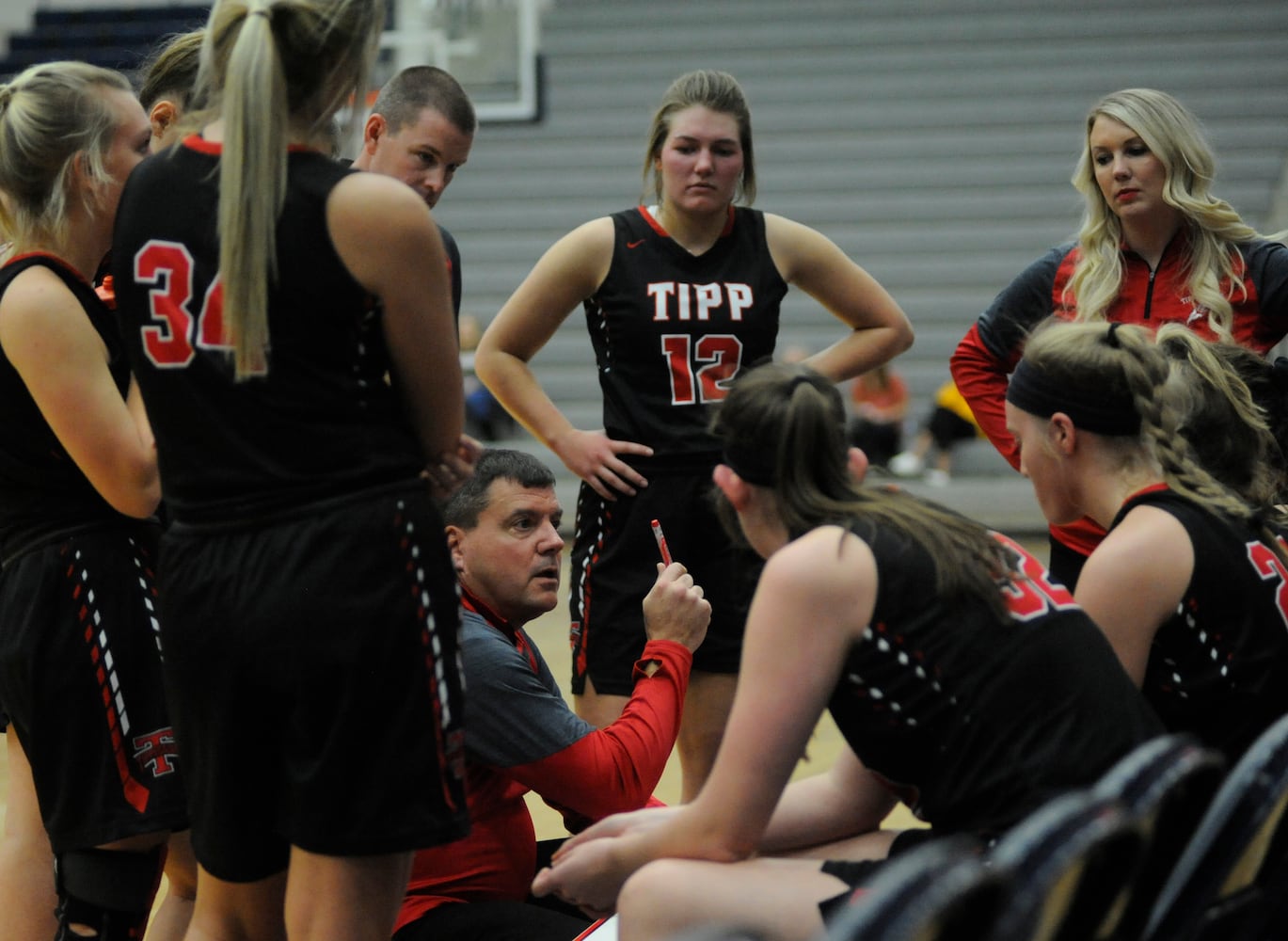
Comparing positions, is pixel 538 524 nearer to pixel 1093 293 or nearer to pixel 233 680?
pixel 233 680

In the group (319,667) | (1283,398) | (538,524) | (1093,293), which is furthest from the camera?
(1093,293)

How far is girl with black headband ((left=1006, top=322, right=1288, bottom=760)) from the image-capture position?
1.87m

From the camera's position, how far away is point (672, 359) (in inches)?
111

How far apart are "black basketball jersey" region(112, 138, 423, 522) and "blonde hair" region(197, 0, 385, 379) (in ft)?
0.09

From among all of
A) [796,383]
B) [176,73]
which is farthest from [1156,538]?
[176,73]

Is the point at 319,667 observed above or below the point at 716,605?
above

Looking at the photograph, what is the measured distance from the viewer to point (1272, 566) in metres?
1.92

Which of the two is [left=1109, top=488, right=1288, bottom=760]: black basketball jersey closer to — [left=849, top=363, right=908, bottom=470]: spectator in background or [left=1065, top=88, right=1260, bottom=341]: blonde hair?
[left=1065, top=88, right=1260, bottom=341]: blonde hair

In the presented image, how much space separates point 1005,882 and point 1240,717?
3.25 ft

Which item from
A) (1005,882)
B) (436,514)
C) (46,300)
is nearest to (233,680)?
(436,514)

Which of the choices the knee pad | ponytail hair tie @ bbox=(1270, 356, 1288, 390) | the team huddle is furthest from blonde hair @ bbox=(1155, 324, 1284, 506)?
the knee pad

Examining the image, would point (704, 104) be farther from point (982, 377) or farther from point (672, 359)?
point (982, 377)

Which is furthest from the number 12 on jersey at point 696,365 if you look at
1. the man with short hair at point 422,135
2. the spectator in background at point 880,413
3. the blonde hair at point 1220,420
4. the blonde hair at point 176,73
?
the spectator in background at point 880,413

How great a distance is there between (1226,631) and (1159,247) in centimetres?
123
